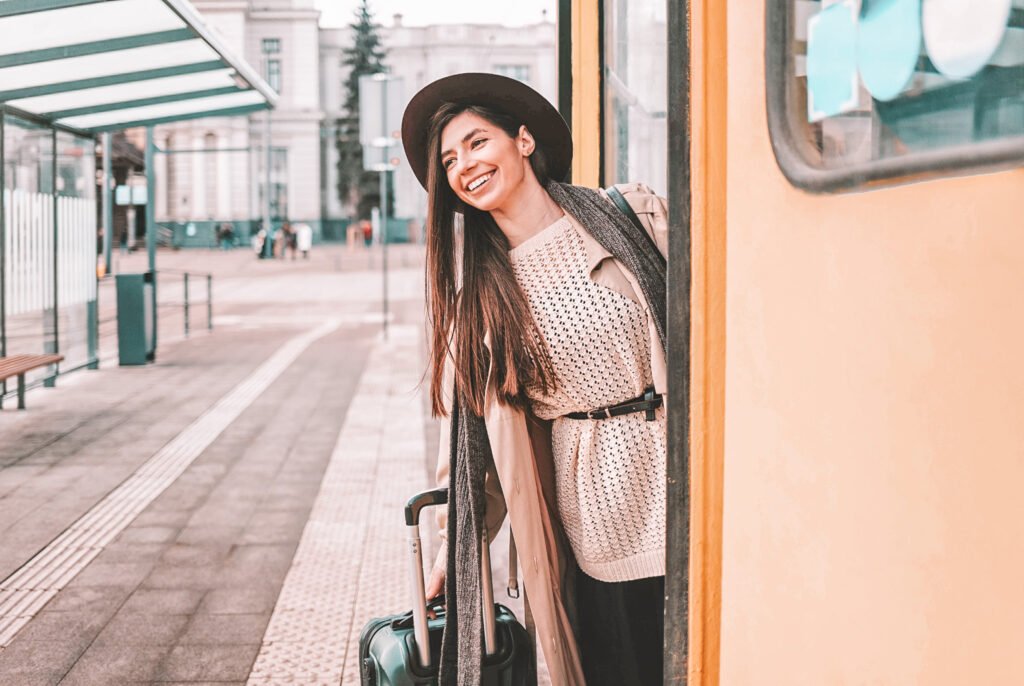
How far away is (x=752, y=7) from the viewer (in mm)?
→ 1513

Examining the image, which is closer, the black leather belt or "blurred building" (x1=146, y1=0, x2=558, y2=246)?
the black leather belt

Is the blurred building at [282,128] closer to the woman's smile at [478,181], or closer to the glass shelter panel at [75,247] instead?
the glass shelter panel at [75,247]

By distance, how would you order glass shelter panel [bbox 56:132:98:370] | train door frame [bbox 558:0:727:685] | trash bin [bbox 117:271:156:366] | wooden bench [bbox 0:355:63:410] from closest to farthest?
1. train door frame [bbox 558:0:727:685]
2. wooden bench [bbox 0:355:63:410]
3. glass shelter panel [bbox 56:132:98:370]
4. trash bin [bbox 117:271:156:366]

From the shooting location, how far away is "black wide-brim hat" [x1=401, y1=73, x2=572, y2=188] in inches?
88.9

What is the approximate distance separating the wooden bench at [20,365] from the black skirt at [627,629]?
18.5ft

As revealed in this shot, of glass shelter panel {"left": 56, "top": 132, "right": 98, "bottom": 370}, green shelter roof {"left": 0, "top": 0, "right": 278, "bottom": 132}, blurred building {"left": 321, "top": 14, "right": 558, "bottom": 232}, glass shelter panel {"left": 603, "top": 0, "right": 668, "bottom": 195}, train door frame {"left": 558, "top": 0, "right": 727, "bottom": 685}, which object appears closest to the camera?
train door frame {"left": 558, "top": 0, "right": 727, "bottom": 685}

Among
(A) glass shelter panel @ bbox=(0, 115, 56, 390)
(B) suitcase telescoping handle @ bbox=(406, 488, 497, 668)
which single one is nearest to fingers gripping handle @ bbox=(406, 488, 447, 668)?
(B) suitcase telescoping handle @ bbox=(406, 488, 497, 668)

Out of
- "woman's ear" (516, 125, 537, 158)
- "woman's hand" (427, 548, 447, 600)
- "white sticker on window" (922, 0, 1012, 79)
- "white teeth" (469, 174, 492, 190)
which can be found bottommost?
"woman's hand" (427, 548, 447, 600)

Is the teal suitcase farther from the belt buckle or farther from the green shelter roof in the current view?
the green shelter roof

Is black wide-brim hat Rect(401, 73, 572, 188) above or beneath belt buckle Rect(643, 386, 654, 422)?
above

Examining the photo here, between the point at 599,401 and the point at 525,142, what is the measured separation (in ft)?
1.87

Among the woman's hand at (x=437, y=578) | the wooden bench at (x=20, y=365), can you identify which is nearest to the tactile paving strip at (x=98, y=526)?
the wooden bench at (x=20, y=365)

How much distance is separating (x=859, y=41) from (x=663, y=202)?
3.83 ft

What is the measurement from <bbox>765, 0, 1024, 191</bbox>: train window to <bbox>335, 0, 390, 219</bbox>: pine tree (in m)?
61.4
